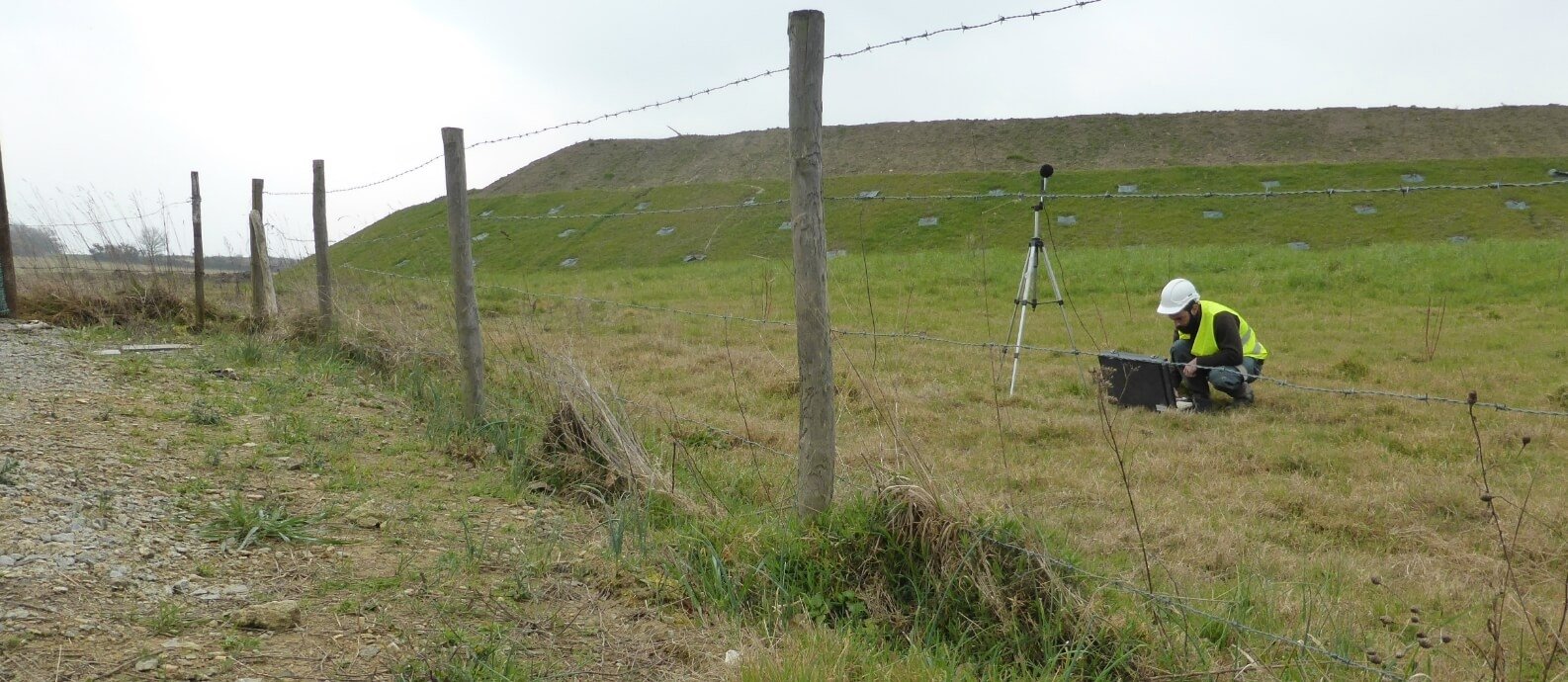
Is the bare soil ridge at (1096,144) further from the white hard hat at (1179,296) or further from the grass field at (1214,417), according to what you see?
the white hard hat at (1179,296)

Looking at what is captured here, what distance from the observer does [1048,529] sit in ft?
12.4

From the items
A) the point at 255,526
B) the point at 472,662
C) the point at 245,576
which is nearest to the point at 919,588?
the point at 472,662

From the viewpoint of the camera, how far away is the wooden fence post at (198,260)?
1071 cm

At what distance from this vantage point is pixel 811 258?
383 cm

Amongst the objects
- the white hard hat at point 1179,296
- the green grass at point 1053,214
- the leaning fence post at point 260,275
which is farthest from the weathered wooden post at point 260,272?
the green grass at point 1053,214

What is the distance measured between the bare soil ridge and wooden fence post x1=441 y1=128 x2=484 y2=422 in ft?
118

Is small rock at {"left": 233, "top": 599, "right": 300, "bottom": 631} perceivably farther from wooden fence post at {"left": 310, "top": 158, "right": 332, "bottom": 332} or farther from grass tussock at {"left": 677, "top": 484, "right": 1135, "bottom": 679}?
wooden fence post at {"left": 310, "top": 158, "right": 332, "bottom": 332}

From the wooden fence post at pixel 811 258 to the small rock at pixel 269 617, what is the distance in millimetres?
1831

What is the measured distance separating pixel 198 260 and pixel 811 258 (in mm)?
9754

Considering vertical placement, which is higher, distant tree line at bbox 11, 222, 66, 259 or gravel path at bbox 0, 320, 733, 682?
distant tree line at bbox 11, 222, 66, 259

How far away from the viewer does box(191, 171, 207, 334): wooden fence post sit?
10711mm

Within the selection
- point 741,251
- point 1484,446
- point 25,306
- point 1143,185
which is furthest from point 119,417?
point 1143,185

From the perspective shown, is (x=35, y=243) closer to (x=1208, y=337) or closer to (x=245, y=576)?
(x=245, y=576)

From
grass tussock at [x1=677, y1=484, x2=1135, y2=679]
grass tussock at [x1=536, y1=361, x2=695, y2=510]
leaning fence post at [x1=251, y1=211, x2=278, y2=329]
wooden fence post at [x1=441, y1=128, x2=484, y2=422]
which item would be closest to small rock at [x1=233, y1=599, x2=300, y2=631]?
grass tussock at [x1=677, y1=484, x2=1135, y2=679]
